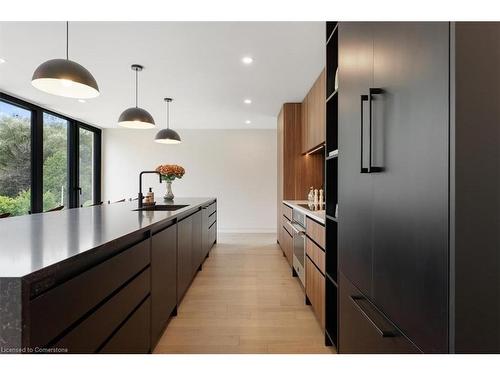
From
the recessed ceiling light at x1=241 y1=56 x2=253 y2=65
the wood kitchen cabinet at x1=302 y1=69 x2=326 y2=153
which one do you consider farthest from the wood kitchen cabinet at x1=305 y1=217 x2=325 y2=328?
the recessed ceiling light at x1=241 y1=56 x2=253 y2=65

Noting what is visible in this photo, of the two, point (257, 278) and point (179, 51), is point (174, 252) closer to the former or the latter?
point (257, 278)

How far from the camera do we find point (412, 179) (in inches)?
34.7

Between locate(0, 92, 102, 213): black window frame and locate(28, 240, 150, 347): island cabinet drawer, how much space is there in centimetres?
468

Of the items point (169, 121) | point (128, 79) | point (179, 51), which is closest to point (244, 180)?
point (169, 121)

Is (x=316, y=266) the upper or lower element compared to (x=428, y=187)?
lower

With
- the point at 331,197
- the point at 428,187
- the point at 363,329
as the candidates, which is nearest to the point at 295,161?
the point at 331,197

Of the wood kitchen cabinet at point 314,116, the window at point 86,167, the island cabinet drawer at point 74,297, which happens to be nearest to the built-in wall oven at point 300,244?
the wood kitchen cabinet at point 314,116

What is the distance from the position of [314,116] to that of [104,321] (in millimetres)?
3411

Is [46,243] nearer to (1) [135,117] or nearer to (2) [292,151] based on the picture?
(1) [135,117]

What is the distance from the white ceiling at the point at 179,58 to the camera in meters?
2.45

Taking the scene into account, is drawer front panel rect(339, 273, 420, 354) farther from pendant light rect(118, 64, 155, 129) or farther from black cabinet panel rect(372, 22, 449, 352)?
pendant light rect(118, 64, 155, 129)

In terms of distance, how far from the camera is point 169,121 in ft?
20.5

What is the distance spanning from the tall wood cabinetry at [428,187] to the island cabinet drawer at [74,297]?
1114 millimetres

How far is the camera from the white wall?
700 centimetres
